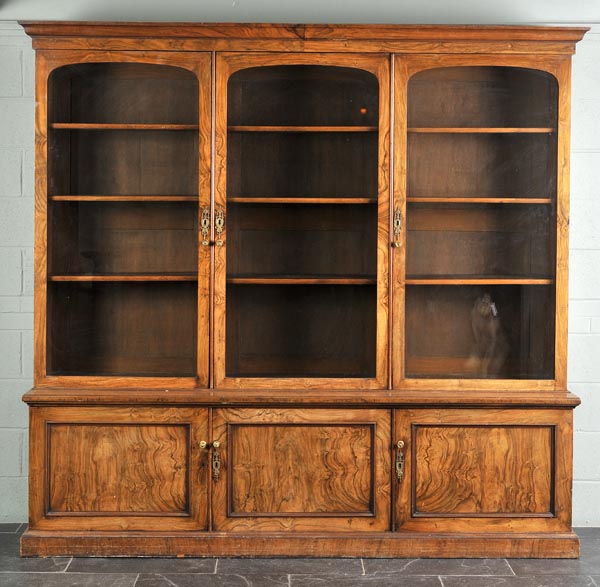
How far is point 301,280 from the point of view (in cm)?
336

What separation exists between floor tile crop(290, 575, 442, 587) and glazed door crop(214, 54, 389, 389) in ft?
2.45

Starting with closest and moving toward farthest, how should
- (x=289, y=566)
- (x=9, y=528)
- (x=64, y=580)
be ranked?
1. (x=64, y=580)
2. (x=289, y=566)
3. (x=9, y=528)

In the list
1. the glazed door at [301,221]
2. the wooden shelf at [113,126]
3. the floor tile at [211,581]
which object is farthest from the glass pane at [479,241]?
the floor tile at [211,581]

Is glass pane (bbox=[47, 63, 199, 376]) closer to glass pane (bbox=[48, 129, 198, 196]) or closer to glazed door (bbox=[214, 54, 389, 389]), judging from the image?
glass pane (bbox=[48, 129, 198, 196])

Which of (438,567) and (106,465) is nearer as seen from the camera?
(438,567)

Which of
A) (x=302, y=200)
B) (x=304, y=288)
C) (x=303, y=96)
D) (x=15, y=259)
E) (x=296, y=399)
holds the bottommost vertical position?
(x=296, y=399)

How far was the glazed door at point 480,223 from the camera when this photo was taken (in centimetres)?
330

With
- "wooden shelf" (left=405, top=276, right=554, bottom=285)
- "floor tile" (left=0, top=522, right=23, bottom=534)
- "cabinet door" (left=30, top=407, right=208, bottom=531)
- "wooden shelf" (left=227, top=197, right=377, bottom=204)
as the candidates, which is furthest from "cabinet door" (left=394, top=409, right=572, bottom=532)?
"floor tile" (left=0, top=522, right=23, bottom=534)

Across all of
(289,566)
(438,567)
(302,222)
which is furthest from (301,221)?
(438,567)

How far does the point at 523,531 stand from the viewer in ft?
10.8

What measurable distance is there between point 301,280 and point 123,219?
0.79m

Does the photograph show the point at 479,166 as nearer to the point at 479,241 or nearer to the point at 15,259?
the point at 479,241

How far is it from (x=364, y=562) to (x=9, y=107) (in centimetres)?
257

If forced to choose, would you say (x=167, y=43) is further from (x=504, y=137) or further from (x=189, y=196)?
(x=504, y=137)
